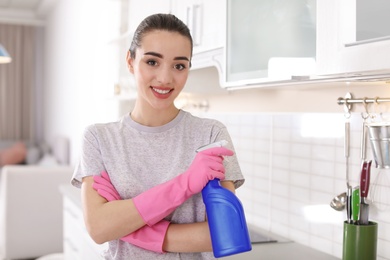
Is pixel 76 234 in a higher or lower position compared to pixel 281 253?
lower

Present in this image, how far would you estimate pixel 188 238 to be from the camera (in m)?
1.29

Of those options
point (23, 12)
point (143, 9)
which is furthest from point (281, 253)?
point (23, 12)

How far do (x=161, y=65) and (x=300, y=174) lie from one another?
0.88 meters

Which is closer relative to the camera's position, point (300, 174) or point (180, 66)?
point (180, 66)

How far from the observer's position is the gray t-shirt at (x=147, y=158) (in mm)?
1335

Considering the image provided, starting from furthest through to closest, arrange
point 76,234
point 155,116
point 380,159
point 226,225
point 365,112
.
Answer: point 76,234
point 365,112
point 380,159
point 155,116
point 226,225

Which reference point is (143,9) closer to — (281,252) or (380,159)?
(281,252)

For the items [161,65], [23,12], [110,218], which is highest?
[23,12]

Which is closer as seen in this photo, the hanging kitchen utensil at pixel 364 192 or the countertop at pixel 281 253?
the hanging kitchen utensil at pixel 364 192

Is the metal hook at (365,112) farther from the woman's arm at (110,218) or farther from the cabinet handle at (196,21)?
the woman's arm at (110,218)

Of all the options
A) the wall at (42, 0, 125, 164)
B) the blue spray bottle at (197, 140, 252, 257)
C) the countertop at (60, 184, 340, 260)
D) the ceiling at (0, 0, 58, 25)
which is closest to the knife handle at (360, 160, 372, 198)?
the countertop at (60, 184, 340, 260)

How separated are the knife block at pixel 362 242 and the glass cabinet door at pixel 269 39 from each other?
49 centimetres

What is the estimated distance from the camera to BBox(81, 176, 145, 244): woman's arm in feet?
4.14

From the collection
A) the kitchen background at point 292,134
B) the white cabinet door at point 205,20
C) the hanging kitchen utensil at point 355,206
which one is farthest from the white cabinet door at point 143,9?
the hanging kitchen utensil at point 355,206
